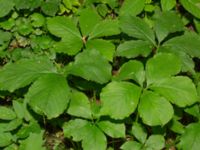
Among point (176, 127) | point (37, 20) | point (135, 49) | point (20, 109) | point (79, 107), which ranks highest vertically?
point (135, 49)

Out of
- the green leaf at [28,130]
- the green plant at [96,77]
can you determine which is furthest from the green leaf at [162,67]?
the green leaf at [28,130]

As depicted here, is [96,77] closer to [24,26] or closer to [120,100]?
[120,100]

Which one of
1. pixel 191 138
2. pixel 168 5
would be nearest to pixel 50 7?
pixel 168 5

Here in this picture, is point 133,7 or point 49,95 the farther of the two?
point 133,7

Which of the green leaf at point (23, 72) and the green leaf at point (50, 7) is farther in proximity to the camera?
the green leaf at point (50, 7)

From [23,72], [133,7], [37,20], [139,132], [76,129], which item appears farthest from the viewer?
[37,20]

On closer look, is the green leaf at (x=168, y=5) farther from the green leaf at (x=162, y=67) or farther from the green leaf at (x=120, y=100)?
the green leaf at (x=120, y=100)

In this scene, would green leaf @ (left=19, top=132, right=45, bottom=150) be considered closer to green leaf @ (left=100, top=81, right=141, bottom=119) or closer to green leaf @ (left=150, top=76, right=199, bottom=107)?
green leaf @ (left=100, top=81, right=141, bottom=119)

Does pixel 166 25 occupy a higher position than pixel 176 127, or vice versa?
pixel 166 25
